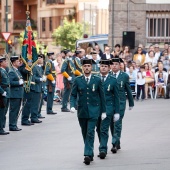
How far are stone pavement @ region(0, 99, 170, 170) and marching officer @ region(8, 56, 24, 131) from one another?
45cm

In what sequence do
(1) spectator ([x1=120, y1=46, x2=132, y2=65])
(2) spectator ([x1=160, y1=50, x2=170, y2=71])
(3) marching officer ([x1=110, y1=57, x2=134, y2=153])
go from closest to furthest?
(3) marching officer ([x1=110, y1=57, x2=134, y2=153])
(2) spectator ([x1=160, y1=50, x2=170, y2=71])
(1) spectator ([x1=120, y1=46, x2=132, y2=65])

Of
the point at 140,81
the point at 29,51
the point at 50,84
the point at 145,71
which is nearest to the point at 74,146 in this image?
the point at 29,51

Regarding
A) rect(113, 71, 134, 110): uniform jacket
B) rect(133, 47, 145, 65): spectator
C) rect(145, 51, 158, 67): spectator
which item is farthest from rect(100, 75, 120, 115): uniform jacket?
rect(133, 47, 145, 65): spectator

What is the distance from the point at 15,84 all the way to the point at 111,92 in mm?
5640

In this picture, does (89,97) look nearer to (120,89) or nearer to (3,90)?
(120,89)

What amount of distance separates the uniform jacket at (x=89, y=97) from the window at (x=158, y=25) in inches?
982

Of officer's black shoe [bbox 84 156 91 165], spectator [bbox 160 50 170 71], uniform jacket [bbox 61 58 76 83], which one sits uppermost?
uniform jacket [bbox 61 58 76 83]

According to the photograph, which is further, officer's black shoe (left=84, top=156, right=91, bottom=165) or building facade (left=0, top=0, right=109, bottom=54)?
building facade (left=0, top=0, right=109, bottom=54)

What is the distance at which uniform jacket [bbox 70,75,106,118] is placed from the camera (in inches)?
630

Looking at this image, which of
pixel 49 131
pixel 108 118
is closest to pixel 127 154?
pixel 108 118

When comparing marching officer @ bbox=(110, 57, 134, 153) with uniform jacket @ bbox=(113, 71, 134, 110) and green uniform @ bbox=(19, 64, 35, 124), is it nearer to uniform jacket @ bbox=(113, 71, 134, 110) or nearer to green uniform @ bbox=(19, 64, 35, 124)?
uniform jacket @ bbox=(113, 71, 134, 110)

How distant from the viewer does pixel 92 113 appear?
15938 mm

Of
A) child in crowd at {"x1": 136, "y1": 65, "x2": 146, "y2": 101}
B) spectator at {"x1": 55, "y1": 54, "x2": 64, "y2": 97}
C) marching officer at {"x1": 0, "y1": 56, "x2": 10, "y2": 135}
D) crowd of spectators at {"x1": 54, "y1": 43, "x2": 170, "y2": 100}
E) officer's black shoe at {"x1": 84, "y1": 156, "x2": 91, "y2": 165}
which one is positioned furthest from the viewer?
crowd of spectators at {"x1": 54, "y1": 43, "x2": 170, "y2": 100}

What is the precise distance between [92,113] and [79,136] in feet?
14.7
